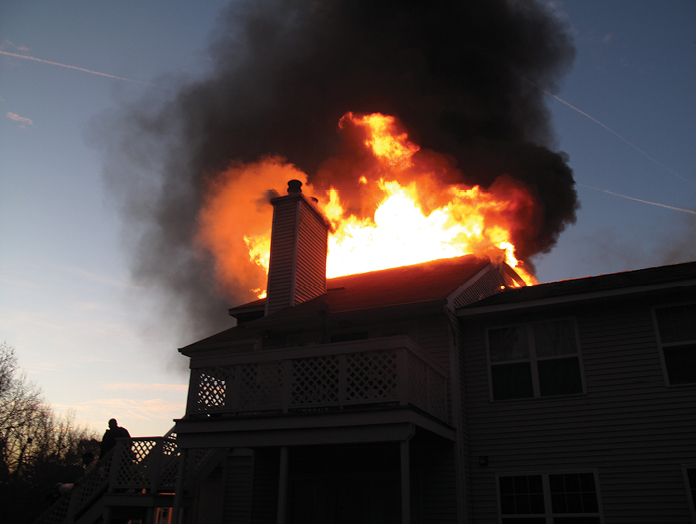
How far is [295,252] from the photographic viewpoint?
49.5ft

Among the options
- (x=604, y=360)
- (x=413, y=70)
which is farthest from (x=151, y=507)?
(x=413, y=70)

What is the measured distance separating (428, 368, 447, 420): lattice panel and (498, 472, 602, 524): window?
1827mm

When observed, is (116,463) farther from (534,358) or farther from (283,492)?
(534,358)

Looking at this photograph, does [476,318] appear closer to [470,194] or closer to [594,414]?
[594,414]

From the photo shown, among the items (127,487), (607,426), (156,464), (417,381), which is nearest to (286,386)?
(417,381)

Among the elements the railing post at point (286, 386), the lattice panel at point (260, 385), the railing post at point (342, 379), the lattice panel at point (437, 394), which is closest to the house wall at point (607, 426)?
the lattice panel at point (437, 394)

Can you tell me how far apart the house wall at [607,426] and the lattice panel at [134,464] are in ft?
23.5

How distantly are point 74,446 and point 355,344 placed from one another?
57.7 m

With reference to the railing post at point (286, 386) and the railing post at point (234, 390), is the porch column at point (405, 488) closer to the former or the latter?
the railing post at point (286, 386)

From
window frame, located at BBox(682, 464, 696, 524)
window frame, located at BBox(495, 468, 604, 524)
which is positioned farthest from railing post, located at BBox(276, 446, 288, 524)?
window frame, located at BBox(682, 464, 696, 524)

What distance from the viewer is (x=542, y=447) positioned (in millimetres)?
A: 10227

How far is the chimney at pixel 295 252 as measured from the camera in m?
14.9

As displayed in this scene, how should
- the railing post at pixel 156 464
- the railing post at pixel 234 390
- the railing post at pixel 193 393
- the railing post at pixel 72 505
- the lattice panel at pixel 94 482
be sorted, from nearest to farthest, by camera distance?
the railing post at pixel 234 390
the railing post at pixel 193 393
the railing post at pixel 156 464
the railing post at pixel 72 505
the lattice panel at pixel 94 482

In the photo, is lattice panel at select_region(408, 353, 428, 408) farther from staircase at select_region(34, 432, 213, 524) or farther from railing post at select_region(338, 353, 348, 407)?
staircase at select_region(34, 432, 213, 524)
